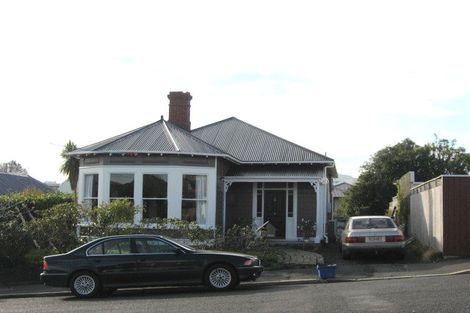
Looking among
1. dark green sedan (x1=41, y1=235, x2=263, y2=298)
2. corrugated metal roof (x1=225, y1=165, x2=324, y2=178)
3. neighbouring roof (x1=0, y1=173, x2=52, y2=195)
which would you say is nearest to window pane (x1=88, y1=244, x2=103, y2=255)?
dark green sedan (x1=41, y1=235, x2=263, y2=298)

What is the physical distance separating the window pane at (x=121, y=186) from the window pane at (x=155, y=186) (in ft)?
1.66

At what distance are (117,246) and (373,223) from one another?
883cm

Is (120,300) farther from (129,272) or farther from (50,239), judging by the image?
(50,239)

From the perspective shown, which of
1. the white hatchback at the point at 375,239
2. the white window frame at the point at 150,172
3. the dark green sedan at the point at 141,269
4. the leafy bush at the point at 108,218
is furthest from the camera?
the white window frame at the point at 150,172

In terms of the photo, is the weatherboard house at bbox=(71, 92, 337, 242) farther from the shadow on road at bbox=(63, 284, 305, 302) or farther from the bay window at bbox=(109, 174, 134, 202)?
the shadow on road at bbox=(63, 284, 305, 302)

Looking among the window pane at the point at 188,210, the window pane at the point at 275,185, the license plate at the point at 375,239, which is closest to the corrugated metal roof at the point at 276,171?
the window pane at the point at 275,185

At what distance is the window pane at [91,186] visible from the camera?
72.9 feet

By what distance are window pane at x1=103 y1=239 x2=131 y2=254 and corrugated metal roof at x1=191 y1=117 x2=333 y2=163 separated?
11.5 m

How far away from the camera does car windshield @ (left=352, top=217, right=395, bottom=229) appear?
18750 millimetres

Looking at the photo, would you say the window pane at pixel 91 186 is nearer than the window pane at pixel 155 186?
No

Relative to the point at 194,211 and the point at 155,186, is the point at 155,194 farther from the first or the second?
the point at 194,211

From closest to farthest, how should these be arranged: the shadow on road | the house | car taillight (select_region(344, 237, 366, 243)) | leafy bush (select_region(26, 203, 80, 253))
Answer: the shadow on road < leafy bush (select_region(26, 203, 80, 253)) < the house < car taillight (select_region(344, 237, 366, 243))

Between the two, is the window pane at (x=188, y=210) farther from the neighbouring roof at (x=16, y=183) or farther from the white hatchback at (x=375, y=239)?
the neighbouring roof at (x=16, y=183)

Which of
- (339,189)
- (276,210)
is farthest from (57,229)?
(339,189)
